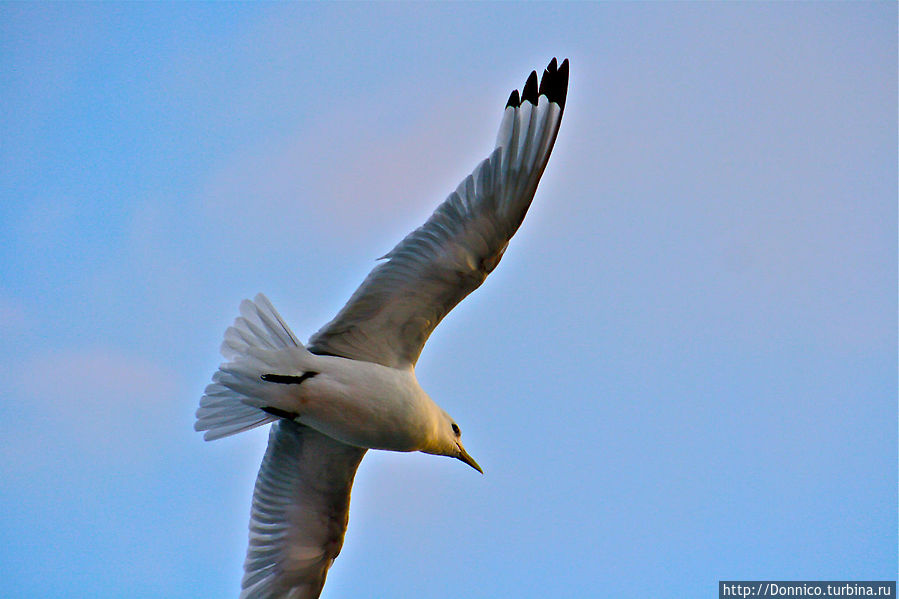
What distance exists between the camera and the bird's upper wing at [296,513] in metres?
7.55

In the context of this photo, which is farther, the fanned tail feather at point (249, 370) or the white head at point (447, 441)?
the white head at point (447, 441)

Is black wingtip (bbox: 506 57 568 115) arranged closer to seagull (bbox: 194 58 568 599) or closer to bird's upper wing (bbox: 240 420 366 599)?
seagull (bbox: 194 58 568 599)

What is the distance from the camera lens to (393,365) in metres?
7.13

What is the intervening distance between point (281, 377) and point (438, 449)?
51.4 inches

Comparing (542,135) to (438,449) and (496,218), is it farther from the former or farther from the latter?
(438,449)

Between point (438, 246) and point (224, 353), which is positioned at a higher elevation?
point (438, 246)

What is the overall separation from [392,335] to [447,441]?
888mm

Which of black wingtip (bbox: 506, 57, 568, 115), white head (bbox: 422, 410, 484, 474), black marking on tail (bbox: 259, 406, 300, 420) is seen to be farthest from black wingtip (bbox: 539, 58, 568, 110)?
black marking on tail (bbox: 259, 406, 300, 420)

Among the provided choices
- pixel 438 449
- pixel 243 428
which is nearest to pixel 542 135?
pixel 438 449

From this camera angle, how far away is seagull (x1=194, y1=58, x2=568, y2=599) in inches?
261

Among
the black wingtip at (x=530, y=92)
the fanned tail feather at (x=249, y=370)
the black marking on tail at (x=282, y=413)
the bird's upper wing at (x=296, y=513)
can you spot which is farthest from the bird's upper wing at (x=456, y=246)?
the bird's upper wing at (x=296, y=513)

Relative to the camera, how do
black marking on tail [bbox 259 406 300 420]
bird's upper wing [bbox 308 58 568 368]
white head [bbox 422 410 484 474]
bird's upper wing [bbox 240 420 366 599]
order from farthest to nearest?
bird's upper wing [bbox 240 420 366 599]
white head [bbox 422 410 484 474]
black marking on tail [bbox 259 406 300 420]
bird's upper wing [bbox 308 58 568 368]

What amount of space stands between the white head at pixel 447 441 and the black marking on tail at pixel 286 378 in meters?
0.97

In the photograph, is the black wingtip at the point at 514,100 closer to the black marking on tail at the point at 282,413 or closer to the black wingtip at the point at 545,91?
the black wingtip at the point at 545,91
